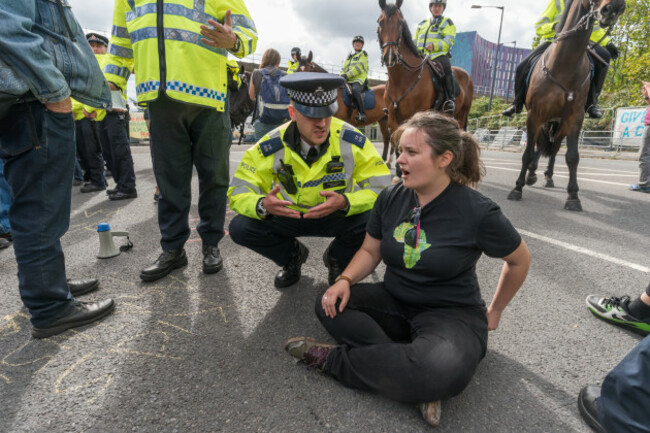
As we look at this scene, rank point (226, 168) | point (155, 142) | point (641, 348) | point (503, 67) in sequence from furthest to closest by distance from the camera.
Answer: point (503, 67) < point (226, 168) < point (155, 142) < point (641, 348)

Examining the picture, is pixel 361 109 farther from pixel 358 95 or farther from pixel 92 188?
pixel 92 188

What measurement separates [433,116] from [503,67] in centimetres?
9908

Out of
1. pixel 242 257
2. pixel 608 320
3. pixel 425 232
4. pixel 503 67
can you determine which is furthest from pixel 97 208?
pixel 503 67

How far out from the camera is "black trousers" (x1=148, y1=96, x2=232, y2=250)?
2.52m

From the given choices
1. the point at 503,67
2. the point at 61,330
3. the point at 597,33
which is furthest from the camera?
the point at 503,67

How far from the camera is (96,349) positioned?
183 centimetres

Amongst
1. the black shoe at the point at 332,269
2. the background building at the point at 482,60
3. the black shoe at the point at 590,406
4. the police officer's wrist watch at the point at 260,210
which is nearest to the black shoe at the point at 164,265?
the police officer's wrist watch at the point at 260,210

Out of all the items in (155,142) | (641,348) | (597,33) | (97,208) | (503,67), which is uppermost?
(503,67)

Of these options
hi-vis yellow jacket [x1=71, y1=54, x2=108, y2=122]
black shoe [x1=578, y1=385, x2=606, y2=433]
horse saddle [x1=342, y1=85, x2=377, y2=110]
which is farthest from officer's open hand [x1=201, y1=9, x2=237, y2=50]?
horse saddle [x1=342, y1=85, x2=377, y2=110]

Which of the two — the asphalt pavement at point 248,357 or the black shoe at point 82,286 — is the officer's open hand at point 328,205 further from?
the black shoe at point 82,286

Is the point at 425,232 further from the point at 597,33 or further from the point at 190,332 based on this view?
the point at 597,33

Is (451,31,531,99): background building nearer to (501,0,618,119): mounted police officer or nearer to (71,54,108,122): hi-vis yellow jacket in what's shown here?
(501,0,618,119): mounted police officer

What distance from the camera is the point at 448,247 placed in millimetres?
1580

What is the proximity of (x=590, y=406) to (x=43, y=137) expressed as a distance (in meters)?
2.69
